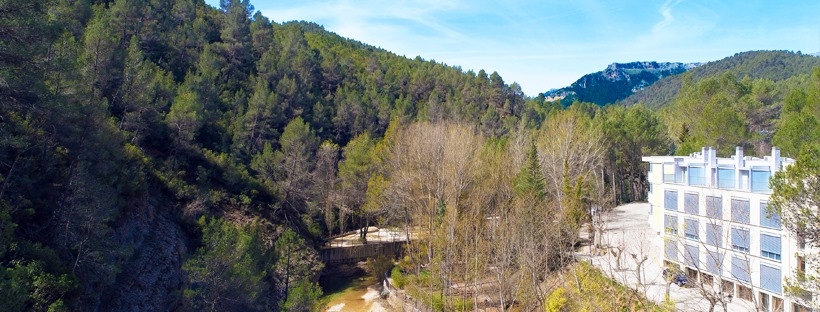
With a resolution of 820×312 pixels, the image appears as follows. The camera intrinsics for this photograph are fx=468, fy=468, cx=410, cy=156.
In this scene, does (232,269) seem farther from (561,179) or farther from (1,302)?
(561,179)

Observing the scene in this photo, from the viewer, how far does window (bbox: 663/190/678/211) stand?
2180 cm

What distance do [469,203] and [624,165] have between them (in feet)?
75.6

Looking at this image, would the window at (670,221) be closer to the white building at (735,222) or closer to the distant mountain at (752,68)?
the white building at (735,222)

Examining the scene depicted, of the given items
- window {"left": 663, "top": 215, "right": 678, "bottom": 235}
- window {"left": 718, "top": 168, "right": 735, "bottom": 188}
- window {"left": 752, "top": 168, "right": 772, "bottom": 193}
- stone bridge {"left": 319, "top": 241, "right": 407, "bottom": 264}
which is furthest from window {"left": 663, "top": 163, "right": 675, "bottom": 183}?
stone bridge {"left": 319, "top": 241, "right": 407, "bottom": 264}

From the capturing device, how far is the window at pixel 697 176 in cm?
2022

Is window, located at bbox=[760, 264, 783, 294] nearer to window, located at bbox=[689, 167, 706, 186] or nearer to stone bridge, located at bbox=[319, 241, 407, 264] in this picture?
window, located at bbox=[689, 167, 706, 186]

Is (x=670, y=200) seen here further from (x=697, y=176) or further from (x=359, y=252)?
(x=359, y=252)

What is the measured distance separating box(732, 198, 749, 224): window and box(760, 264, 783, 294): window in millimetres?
1765

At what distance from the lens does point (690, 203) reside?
68.5 feet

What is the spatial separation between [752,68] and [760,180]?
10118 cm

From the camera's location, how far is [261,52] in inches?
1795

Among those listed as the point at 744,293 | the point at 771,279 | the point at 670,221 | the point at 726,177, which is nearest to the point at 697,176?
the point at 726,177

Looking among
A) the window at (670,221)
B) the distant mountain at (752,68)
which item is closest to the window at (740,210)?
the window at (670,221)

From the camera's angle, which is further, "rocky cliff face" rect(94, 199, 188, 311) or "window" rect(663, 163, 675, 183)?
"window" rect(663, 163, 675, 183)
